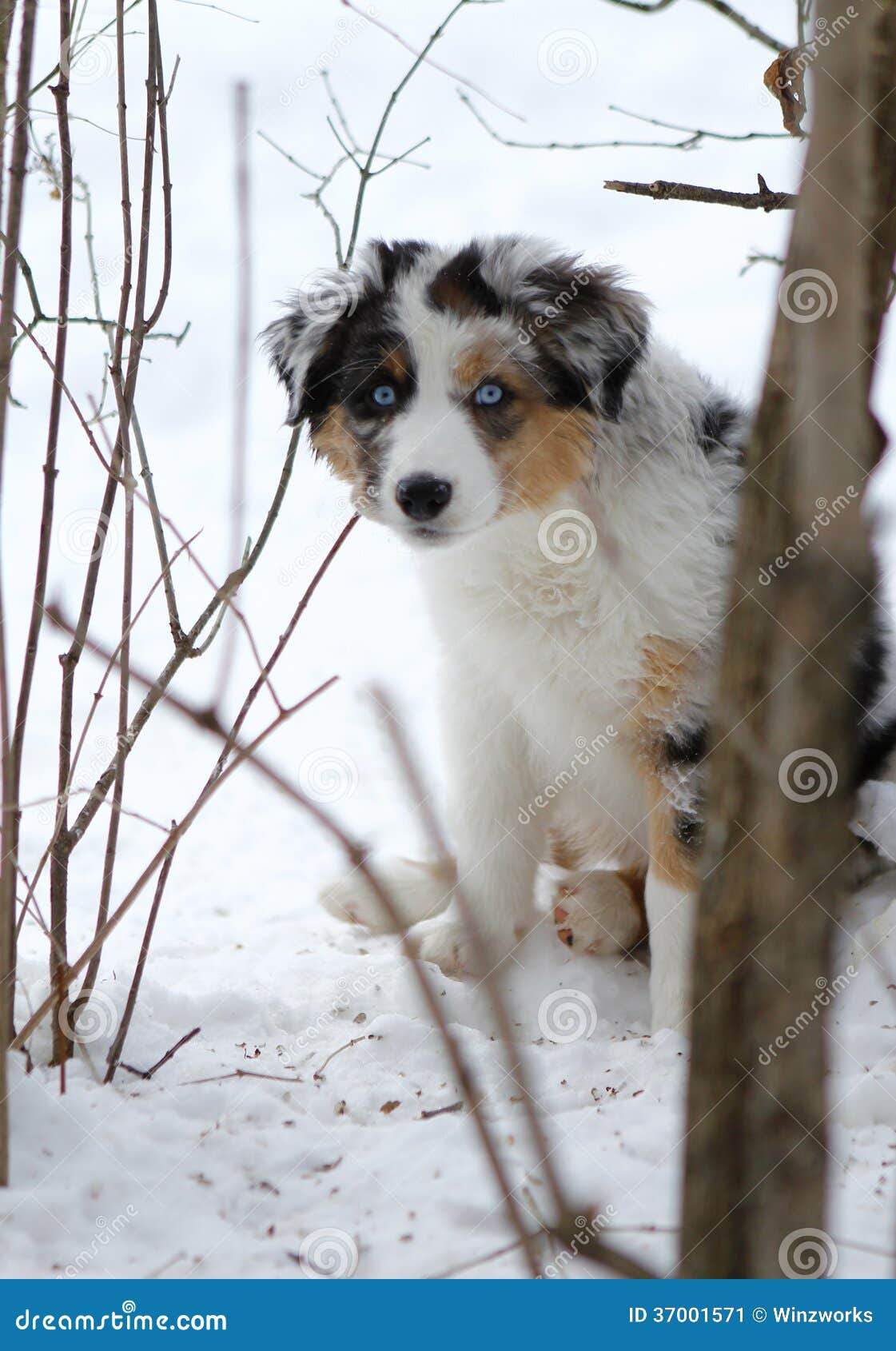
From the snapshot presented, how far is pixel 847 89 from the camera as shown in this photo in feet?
2.86

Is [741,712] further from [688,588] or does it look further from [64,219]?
[688,588]

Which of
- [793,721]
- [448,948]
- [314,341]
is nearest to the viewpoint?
[793,721]

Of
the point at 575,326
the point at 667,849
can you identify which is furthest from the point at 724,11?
the point at 667,849

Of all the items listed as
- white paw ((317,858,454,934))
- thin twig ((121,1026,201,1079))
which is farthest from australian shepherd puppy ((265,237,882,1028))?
thin twig ((121,1026,201,1079))

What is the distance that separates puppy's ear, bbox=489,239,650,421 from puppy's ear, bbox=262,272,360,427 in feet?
1.27

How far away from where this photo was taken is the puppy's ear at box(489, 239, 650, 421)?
2959 millimetres

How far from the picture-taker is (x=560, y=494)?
2975 millimetres

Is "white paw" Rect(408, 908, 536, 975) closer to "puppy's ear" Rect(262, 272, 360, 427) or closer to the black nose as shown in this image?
the black nose

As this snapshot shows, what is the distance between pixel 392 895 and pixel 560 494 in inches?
50.6

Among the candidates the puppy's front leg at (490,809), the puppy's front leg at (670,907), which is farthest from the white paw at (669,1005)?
the puppy's front leg at (490,809)

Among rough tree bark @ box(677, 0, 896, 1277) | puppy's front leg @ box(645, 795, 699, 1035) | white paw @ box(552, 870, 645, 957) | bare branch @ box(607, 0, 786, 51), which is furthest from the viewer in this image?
white paw @ box(552, 870, 645, 957)

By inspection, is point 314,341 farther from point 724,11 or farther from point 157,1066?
point 157,1066

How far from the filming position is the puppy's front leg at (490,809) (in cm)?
338
